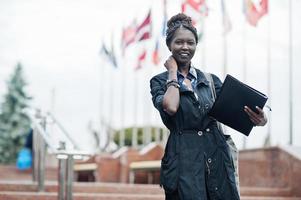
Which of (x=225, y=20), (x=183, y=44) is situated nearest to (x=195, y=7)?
(x=225, y=20)

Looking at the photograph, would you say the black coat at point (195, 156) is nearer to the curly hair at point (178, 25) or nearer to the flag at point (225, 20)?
the curly hair at point (178, 25)

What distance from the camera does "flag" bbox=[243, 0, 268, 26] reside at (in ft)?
41.7

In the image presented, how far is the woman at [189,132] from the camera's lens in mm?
2525

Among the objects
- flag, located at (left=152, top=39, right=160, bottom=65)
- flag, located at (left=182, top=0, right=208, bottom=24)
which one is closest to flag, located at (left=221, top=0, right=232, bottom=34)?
flag, located at (left=182, top=0, right=208, bottom=24)

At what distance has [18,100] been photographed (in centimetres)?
3089

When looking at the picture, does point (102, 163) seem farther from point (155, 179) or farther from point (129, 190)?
point (129, 190)

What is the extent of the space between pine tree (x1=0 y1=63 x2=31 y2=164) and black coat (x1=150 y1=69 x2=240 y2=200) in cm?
2751

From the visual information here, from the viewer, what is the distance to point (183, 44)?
267cm

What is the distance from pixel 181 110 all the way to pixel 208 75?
279 mm

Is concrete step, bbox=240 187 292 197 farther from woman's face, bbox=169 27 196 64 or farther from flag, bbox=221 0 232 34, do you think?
flag, bbox=221 0 232 34

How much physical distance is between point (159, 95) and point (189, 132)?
0.74 feet

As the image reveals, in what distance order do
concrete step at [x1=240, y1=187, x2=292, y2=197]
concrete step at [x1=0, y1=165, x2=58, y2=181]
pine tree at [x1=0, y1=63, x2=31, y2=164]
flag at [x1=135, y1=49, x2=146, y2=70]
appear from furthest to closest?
pine tree at [x1=0, y1=63, x2=31, y2=164]
flag at [x1=135, y1=49, x2=146, y2=70]
concrete step at [x1=0, y1=165, x2=58, y2=181]
concrete step at [x1=240, y1=187, x2=292, y2=197]

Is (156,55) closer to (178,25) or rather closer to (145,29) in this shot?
(145,29)

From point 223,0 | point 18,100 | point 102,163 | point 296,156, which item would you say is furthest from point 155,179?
point 18,100
